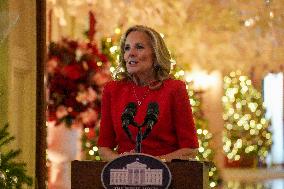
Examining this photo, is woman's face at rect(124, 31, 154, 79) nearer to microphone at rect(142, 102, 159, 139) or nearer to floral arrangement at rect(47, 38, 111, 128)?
microphone at rect(142, 102, 159, 139)

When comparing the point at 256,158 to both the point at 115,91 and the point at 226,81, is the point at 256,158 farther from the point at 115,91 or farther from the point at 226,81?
the point at 115,91

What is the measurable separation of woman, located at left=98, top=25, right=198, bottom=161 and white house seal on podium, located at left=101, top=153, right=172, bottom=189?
1.25ft

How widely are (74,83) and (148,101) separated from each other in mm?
3099

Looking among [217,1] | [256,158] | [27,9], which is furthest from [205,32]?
[256,158]

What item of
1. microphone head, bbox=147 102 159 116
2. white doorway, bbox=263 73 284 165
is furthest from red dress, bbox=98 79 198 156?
white doorway, bbox=263 73 284 165

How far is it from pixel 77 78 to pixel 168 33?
1144 millimetres

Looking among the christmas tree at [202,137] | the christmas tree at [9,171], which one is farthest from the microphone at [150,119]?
the christmas tree at [202,137]

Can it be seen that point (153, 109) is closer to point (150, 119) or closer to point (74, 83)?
point (150, 119)

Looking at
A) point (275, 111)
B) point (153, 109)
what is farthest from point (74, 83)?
point (275, 111)

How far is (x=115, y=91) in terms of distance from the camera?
283 cm

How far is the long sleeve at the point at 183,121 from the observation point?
2717 mm

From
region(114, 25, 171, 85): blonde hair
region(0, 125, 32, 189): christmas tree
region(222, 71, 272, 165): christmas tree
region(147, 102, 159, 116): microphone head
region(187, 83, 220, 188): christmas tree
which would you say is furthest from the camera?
region(222, 71, 272, 165): christmas tree

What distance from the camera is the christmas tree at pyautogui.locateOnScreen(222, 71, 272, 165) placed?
533 inches

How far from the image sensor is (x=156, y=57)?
9.18 feet
